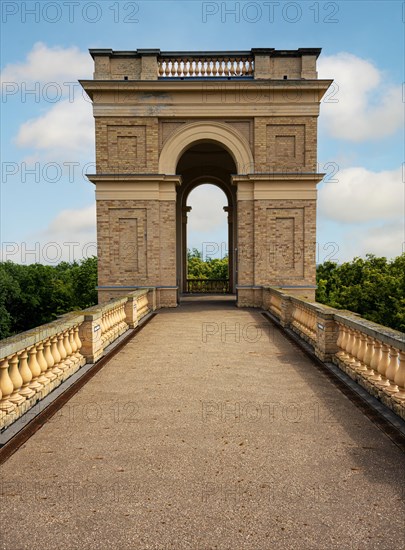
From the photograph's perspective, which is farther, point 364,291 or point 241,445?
point 364,291

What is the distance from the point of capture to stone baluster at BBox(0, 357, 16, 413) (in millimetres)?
5195

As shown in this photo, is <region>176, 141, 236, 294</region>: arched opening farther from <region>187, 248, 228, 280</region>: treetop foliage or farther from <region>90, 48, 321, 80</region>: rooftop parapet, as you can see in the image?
<region>187, 248, 228, 280</region>: treetop foliage

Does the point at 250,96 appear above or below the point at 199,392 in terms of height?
above

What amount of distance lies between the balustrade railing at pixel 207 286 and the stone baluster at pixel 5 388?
80.6 ft

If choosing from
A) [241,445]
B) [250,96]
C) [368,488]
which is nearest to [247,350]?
[241,445]

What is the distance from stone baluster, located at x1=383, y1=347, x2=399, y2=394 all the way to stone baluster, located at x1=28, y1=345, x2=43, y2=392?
5010mm

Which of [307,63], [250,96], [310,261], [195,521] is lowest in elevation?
[195,521]

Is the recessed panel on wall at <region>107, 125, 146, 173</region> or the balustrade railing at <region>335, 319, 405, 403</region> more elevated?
the recessed panel on wall at <region>107, 125, 146, 173</region>

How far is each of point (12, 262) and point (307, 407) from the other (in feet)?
194

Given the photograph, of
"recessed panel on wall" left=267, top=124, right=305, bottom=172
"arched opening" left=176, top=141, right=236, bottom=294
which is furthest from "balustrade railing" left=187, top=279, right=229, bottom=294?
"recessed panel on wall" left=267, top=124, right=305, bottom=172

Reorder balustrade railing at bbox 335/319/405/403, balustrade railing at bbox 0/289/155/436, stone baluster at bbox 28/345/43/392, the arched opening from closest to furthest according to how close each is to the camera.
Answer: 1. balustrade railing at bbox 0/289/155/436
2. balustrade railing at bbox 335/319/405/403
3. stone baluster at bbox 28/345/43/392
4. the arched opening

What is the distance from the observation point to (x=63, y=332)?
7617 mm

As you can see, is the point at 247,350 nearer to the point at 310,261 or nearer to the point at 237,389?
the point at 237,389

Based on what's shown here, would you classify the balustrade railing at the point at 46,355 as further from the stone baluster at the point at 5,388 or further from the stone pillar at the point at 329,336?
the stone pillar at the point at 329,336
